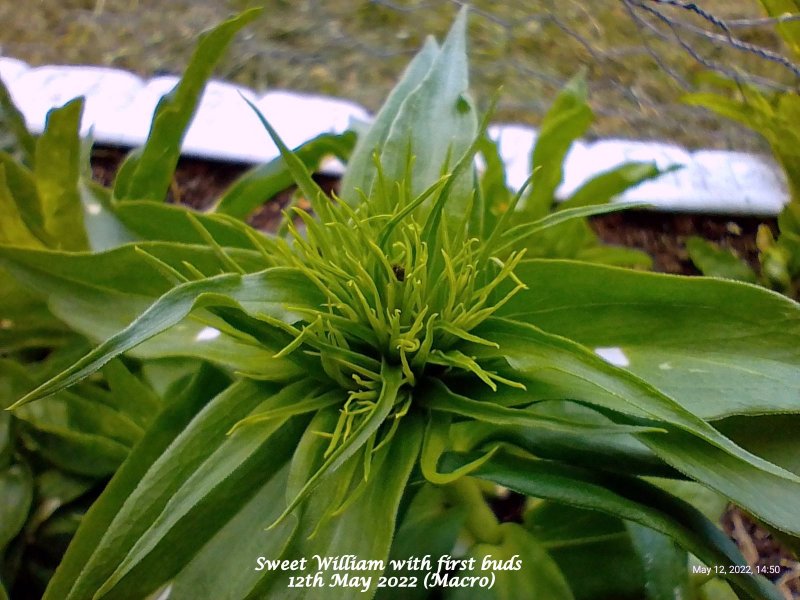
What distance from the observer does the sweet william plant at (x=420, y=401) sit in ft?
1.05

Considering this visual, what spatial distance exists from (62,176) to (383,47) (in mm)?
755

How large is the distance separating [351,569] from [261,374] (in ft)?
0.41

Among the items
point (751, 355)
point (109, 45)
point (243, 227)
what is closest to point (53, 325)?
point (243, 227)

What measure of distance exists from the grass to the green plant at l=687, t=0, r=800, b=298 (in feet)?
0.89

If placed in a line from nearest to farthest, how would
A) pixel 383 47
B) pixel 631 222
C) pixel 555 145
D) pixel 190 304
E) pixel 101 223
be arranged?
pixel 190 304, pixel 101 223, pixel 555 145, pixel 631 222, pixel 383 47

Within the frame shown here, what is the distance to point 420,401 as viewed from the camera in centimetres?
37

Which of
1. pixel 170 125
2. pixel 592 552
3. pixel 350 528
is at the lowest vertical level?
pixel 592 552

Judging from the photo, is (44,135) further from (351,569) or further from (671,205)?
(671,205)

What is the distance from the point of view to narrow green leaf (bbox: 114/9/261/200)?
49 centimetres

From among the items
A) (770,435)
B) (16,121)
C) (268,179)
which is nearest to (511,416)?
(770,435)

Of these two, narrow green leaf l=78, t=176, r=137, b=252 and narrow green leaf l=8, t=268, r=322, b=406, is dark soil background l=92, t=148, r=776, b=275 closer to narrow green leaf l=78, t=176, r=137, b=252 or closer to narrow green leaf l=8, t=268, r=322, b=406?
narrow green leaf l=78, t=176, r=137, b=252

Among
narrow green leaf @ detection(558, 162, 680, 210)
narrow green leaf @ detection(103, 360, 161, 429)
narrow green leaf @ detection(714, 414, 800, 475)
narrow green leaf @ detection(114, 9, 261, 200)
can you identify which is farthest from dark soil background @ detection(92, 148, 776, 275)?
narrow green leaf @ detection(714, 414, 800, 475)

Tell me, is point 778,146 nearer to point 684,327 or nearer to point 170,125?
point 684,327

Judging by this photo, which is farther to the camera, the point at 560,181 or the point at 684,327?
the point at 560,181
